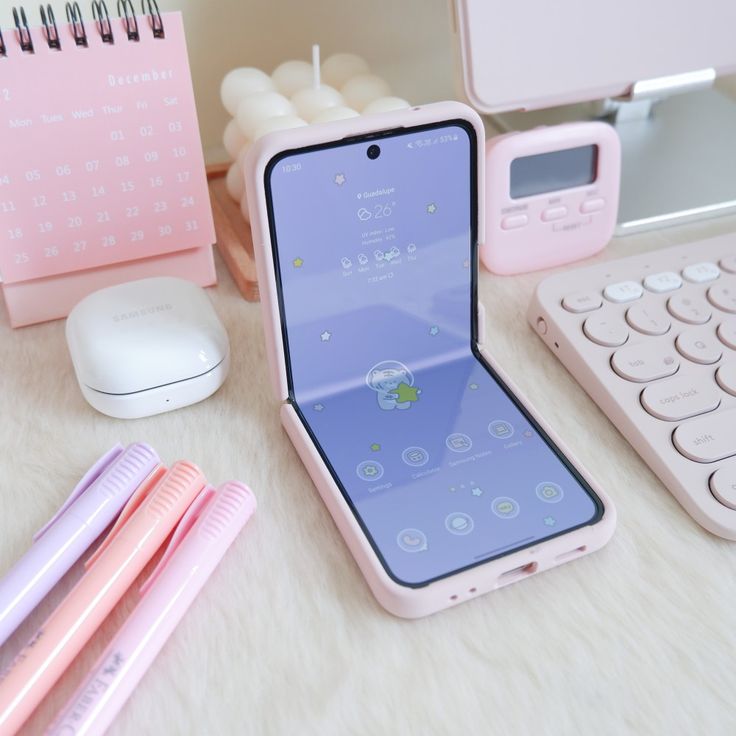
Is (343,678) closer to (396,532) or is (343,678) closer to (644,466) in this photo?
(396,532)

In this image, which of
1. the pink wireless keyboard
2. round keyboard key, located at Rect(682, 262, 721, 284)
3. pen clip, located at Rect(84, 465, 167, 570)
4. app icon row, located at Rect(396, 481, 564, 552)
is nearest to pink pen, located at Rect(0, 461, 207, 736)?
pen clip, located at Rect(84, 465, 167, 570)

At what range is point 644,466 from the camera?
0.48 m

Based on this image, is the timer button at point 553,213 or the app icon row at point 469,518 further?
the timer button at point 553,213

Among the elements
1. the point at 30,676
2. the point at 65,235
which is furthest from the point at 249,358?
the point at 30,676

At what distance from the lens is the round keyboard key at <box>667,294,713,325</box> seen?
54 cm

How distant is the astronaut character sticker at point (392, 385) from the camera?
497mm

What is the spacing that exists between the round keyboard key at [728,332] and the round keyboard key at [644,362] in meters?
0.03

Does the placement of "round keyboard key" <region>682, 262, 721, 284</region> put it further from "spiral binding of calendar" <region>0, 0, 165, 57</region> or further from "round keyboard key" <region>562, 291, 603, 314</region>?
"spiral binding of calendar" <region>0, 0, 165, 57</region>

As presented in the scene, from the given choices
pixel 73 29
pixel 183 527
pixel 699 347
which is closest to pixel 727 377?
pixel 699 347

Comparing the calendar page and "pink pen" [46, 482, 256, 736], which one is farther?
the calendar page

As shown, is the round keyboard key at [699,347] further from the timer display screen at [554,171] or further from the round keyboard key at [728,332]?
the timer display screen at [554,171]

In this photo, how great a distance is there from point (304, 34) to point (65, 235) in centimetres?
30

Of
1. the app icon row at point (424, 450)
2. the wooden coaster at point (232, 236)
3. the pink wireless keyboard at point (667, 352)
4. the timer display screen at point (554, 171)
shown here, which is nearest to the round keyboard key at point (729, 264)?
the pink wireless keyboard at point (667, 352)

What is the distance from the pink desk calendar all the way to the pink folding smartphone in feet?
0.45
